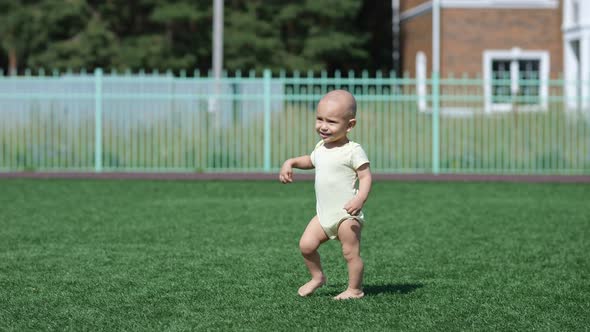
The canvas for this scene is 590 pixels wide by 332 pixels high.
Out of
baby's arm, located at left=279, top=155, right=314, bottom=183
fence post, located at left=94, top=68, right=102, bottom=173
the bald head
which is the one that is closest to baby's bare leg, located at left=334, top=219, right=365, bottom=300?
baby's arm, located at left=279, top=155, right=314, bottom=183

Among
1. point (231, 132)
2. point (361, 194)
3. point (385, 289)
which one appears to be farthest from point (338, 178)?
point (231, 132)

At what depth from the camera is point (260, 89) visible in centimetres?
1759

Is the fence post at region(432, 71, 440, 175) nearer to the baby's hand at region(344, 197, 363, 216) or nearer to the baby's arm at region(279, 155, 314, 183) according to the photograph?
the baby's arm at region(279, 155, 314, 183)

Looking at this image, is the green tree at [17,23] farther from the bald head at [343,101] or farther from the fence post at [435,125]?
the bald head at [343,101]

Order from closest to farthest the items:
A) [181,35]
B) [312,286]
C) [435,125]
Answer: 1. [312,286]
2. [435,125]
3. [181,35]

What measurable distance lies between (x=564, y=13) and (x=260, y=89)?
1117 cm

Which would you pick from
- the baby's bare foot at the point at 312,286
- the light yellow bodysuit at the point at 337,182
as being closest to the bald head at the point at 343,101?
the light yellow bodysuit at the point at 337,182

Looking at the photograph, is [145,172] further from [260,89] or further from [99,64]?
[99,64]

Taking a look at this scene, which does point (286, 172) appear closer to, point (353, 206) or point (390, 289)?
point (353, 206)

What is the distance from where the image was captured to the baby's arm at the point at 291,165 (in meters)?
5.80

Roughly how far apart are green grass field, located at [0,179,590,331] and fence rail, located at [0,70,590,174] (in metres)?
4.28

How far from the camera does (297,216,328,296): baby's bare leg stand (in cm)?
574

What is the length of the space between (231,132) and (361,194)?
39.7ft

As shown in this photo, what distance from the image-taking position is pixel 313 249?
578 centimetres
